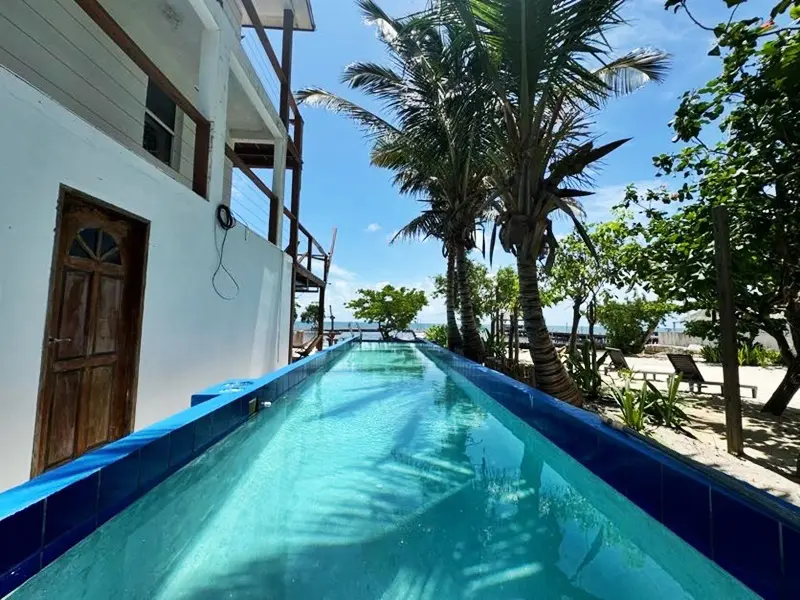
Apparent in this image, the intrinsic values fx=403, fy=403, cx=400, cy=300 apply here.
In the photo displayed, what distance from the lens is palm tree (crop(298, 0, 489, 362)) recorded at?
25.6 feet

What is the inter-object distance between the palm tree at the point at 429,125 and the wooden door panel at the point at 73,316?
5.50m

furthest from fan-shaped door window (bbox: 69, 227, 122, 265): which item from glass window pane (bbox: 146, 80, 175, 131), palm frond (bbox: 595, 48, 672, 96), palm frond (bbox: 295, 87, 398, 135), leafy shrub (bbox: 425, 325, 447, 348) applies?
leafy shrub (bbox: 425, 325, 447, 348)

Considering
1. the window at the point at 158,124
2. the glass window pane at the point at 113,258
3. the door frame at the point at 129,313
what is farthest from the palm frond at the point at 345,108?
the glass window pane at the point at 113,258

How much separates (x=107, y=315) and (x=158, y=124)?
4.53m

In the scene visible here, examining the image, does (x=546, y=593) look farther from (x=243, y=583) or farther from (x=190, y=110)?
(x=190, y=110)

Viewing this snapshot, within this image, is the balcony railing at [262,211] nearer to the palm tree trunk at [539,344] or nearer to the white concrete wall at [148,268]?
the white concrete wall at [148,268]

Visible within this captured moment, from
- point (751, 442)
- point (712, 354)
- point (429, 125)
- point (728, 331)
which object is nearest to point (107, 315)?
point (728, 331)

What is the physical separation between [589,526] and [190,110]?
592cm

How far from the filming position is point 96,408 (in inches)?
146

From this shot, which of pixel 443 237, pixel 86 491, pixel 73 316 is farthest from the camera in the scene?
pixel 443 237

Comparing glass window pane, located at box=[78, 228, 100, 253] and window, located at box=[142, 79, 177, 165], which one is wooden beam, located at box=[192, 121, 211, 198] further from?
glass window pane, located at box=[78, 228, 100, 253]

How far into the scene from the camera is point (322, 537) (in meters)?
2.41

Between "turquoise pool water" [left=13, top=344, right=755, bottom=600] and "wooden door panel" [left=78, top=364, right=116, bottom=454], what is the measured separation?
1062 mm

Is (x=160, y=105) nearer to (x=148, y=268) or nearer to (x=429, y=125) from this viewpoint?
(x=148, y=268)
